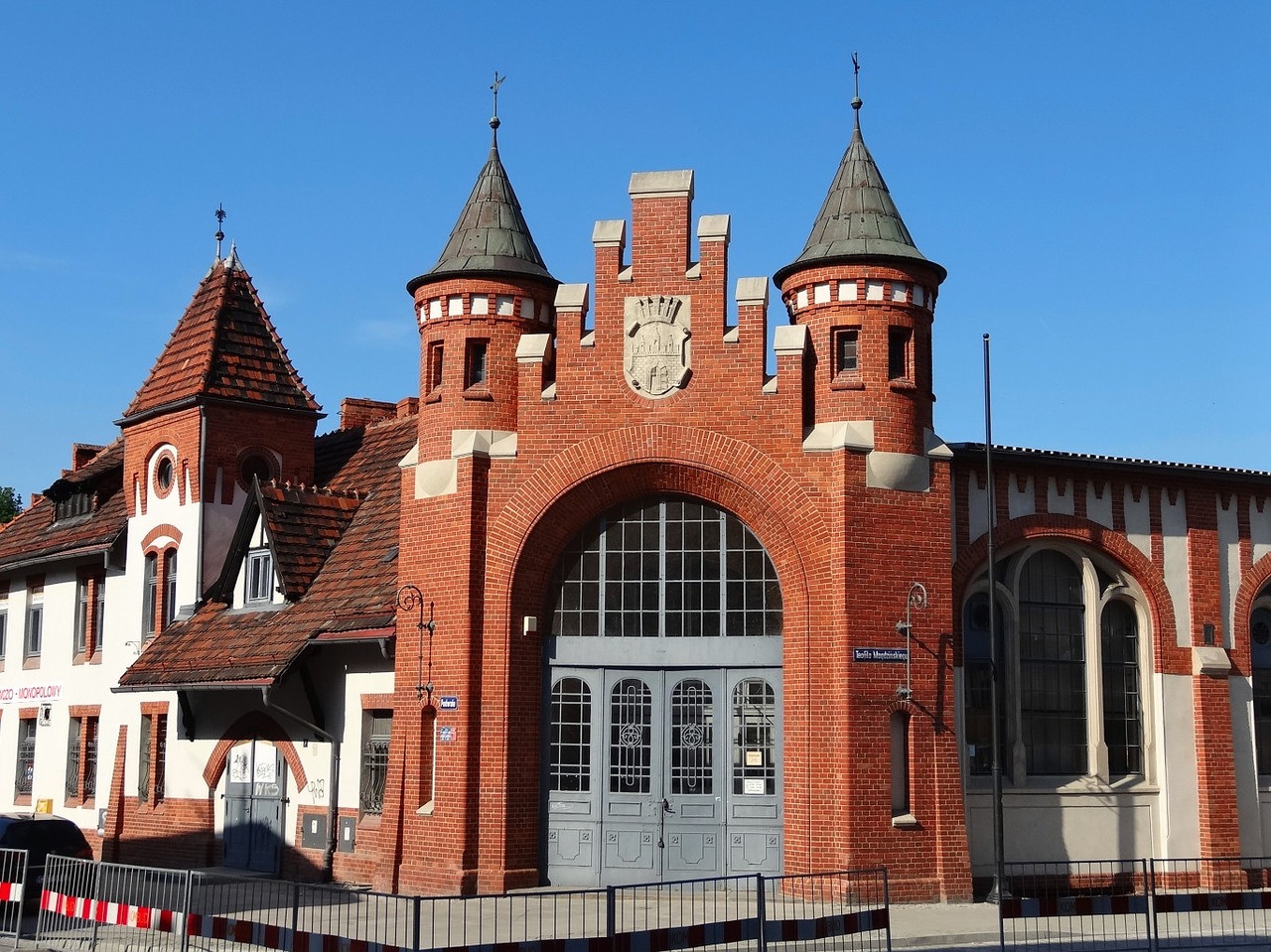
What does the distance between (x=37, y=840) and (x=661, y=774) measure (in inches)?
339

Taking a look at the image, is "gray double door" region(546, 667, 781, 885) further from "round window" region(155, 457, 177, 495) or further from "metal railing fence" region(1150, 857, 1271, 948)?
"round window" region(155, 457, 177, 495)

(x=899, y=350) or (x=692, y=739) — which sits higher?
(x=899, y=350)

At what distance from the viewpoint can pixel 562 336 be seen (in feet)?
70.2

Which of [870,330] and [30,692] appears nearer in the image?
[870,330]

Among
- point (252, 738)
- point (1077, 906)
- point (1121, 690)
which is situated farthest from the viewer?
point (252, 738)

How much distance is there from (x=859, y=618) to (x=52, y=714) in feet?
62.1

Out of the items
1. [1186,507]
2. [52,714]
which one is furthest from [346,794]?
[1186,507]

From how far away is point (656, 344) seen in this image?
2112cm

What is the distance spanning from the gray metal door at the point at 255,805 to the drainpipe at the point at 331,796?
51.5 inches

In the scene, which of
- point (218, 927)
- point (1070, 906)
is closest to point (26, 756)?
point (218, 927)

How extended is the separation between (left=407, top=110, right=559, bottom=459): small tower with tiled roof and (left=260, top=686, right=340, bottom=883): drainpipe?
15.5 ft

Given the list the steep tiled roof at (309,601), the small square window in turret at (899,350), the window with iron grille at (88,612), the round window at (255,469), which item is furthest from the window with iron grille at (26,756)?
the small square window in turret at (899,350)

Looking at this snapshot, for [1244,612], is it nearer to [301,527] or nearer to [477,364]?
[477,364]

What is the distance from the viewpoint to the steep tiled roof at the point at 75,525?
31.0 meters
